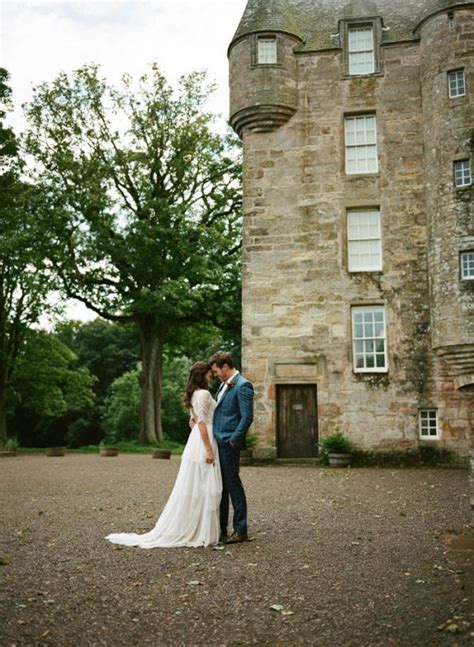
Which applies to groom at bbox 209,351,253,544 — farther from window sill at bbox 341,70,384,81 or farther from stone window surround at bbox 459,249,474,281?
window sill at bbox 341,70,384,81

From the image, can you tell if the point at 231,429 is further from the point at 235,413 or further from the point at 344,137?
the point at 344,137

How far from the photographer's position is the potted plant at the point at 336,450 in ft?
60.3

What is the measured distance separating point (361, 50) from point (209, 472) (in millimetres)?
16982

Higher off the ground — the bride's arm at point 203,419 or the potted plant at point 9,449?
the bride's arm at point 203,419

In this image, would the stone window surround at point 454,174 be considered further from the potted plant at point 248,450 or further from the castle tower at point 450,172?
the potted plant at point 248,450

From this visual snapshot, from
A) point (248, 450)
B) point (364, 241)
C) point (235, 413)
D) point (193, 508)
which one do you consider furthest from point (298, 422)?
point (193, 508)

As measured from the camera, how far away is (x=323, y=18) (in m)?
22.0

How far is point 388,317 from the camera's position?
63.4 feet

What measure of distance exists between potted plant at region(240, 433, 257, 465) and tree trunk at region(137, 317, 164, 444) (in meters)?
10.0

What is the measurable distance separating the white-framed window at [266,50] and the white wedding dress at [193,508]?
15.5 meters

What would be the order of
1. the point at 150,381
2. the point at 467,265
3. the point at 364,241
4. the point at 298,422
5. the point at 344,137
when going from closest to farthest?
the point at 467,265
the point at 298,422
the point at 364,241
the point at 344,137
the point at 150,381

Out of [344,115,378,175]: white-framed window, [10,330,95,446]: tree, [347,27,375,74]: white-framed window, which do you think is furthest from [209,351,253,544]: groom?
[10,330,95,446]: tree

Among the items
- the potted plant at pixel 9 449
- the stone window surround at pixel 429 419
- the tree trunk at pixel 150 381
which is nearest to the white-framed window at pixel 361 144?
the stone window surround at pixel 429 419

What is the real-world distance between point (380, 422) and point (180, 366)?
28.9 meters
